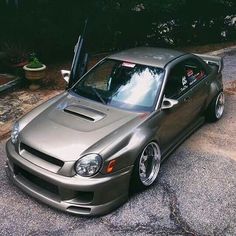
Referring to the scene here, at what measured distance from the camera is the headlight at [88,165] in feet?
14.5

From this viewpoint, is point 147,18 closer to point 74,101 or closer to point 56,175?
point 74,101

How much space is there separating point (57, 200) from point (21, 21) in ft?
20.7

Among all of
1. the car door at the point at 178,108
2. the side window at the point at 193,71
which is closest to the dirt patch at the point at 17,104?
the car door at the point at 178,108

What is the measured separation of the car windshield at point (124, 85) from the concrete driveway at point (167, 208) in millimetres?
1122

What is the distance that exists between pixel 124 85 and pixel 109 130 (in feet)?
3.27

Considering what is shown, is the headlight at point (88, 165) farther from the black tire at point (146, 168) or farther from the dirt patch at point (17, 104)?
the dirt patch at point (17, 104)

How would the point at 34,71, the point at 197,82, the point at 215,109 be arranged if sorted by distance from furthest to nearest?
the point at 34,71 → the point at 215,109 → the point at 197,82

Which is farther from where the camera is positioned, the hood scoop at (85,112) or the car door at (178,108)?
the car door at (178,108)

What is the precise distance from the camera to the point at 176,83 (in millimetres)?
5836

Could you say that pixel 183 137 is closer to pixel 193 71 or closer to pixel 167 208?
pixel 193 71

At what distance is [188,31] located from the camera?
1305 centimetres

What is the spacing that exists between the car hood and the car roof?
38.9 inches

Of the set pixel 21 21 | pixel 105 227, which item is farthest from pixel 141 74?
pixel 21 21

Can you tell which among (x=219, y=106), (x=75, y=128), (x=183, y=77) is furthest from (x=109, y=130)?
(x=219, y=106)
